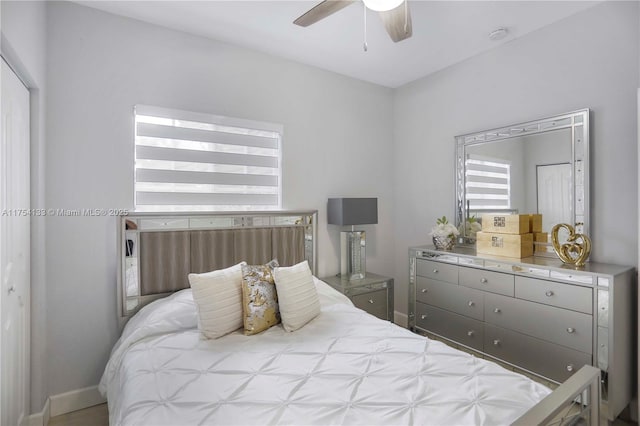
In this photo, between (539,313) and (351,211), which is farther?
(351,211)

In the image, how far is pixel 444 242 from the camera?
119 inches

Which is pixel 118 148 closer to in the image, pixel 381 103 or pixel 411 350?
pixel 411 350

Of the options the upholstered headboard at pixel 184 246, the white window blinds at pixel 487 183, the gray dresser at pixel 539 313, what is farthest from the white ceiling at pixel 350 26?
the gray dresser at pixel 539 313

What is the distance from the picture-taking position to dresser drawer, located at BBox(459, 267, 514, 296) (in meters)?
2.46

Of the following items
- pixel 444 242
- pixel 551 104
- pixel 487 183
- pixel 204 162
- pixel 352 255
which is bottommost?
pixel 352 255

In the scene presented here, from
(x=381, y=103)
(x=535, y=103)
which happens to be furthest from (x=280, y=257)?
(x=535, y=103)

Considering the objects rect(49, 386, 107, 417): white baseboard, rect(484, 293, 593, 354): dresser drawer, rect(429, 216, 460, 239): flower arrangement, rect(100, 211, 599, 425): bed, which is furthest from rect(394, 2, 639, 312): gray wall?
rect(49, 386, 107, 417): white baseboard

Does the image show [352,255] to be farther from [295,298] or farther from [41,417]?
[41,417]

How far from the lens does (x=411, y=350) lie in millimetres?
1691

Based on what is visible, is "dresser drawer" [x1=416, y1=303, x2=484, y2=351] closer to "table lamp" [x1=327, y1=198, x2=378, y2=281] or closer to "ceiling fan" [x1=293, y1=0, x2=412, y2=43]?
"table lamp" [x1=327, y1=198, x2=378, y2=281]

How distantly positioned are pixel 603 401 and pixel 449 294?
114cm

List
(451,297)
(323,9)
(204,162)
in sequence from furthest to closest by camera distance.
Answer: (451,297) < (204,162) < (323,9)

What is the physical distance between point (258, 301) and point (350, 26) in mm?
2121

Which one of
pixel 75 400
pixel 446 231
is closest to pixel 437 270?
pixel 446 231
